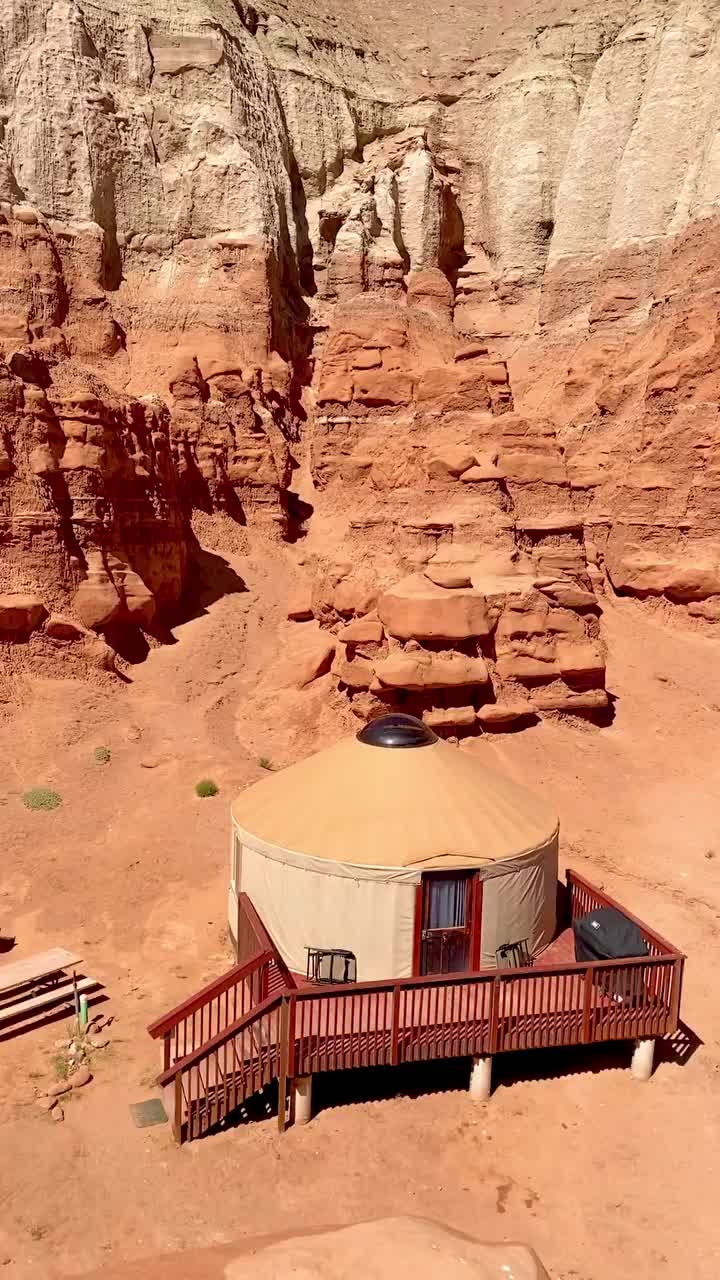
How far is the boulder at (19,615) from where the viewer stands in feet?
72.4

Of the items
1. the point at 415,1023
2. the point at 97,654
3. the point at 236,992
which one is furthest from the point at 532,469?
the point at 236,992

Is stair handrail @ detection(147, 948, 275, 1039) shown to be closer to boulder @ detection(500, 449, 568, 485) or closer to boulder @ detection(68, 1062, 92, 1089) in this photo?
boulder @ detection(68, 1062, 92, 1089)

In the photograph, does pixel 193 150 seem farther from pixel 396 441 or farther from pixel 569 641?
pixel 569 641

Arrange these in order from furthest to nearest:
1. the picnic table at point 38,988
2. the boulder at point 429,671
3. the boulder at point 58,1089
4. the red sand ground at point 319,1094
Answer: the boulder at point 429,671 → the picnic table at point 38,988 → the boulder at point 58,1089 → the red sand ground at point 319,1094

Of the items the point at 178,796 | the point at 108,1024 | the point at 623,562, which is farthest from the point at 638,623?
the point at 108,1024

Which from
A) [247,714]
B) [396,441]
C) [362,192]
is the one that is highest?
[362,192]

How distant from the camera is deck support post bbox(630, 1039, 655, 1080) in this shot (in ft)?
33.2

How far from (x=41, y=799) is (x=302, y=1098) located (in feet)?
33.7

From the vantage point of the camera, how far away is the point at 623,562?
94.2ft

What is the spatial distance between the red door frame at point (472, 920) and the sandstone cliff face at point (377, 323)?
9290mm

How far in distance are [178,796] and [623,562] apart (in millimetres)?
17752

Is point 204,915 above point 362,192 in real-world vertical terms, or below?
below

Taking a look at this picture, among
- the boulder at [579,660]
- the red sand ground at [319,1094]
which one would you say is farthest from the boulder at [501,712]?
A: the boulder at [579,660]

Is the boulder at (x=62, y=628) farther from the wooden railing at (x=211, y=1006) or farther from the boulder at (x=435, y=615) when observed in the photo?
the wooden railing at (x=211, y=1006)
